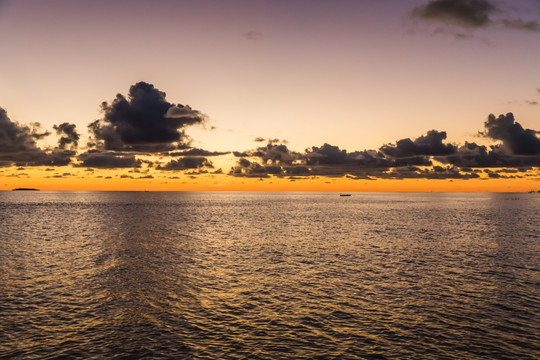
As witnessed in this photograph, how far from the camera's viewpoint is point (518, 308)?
3291cm

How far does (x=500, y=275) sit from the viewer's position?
4569 cm

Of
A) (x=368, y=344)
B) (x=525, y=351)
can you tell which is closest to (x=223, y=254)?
(x=368, y=344)

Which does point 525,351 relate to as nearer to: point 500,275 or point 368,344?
point 368,344

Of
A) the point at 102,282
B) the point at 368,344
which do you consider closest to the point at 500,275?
the point at 368,344

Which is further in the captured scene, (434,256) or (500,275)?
(434,256)

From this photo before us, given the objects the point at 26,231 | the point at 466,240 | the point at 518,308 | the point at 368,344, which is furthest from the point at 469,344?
the point at 26,231

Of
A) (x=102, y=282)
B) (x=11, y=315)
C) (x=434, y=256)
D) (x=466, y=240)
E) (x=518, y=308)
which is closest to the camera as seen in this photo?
(x=11, y=315)

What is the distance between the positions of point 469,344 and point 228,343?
16595 mm

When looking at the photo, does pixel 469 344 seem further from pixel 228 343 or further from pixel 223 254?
pixel 223 254

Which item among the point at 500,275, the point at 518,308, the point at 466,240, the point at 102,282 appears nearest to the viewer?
the point at 518,308

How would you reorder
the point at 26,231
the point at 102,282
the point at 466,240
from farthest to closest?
the point at 26,231 < the point at 466,240 < the point at 102,282

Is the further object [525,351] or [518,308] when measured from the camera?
[518,308]

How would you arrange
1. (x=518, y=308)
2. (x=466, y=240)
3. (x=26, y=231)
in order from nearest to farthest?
1. (x=518, y=308)
2. (x=466, y=240)
3. (x=26, y=231)

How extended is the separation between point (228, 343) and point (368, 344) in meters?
9.61
